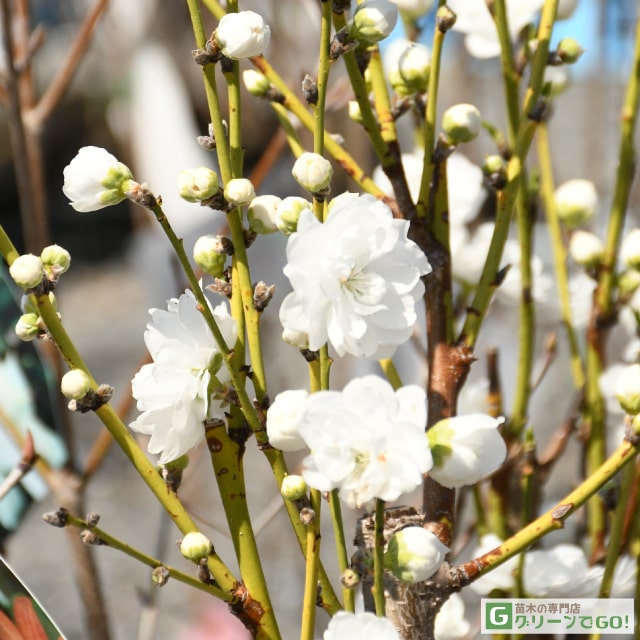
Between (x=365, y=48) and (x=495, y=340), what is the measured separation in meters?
1.07

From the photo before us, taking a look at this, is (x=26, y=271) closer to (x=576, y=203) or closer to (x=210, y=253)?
(x=210, y=253)

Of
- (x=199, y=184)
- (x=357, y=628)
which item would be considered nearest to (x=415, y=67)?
(x=199, y=184)

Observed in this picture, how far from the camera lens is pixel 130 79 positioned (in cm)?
332

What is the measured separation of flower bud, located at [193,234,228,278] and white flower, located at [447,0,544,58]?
26 centimetres

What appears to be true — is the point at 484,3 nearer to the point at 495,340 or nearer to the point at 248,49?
the point at 248,49

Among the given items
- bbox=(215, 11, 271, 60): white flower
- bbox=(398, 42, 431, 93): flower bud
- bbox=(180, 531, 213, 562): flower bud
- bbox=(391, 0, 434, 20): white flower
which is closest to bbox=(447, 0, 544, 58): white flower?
bbox=(391, 0, 434, 20): white flower

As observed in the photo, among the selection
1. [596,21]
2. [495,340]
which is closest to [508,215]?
[596,21]

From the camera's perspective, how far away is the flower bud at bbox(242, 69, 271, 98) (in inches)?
17.2

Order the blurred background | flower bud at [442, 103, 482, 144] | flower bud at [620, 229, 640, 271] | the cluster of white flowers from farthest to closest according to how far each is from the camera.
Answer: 1. the blurred background
2. flower bud at [620, 229, 640, 271]
3. flower bud at [442, 103, 482, 144]
4. the cluster of white flowers

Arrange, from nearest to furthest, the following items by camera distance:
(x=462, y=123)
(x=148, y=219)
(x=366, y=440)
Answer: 1. (x=366, y=440)
2. (x=462, y=123)
3. (x=148, y=219)

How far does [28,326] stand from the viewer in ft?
1.08

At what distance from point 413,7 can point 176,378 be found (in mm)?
315

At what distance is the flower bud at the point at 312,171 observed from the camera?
0.30 meters

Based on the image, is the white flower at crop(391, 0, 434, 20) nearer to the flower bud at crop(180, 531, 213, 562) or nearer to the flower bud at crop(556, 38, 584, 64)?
the flower bud at crop(556, 38, 584, 64)
